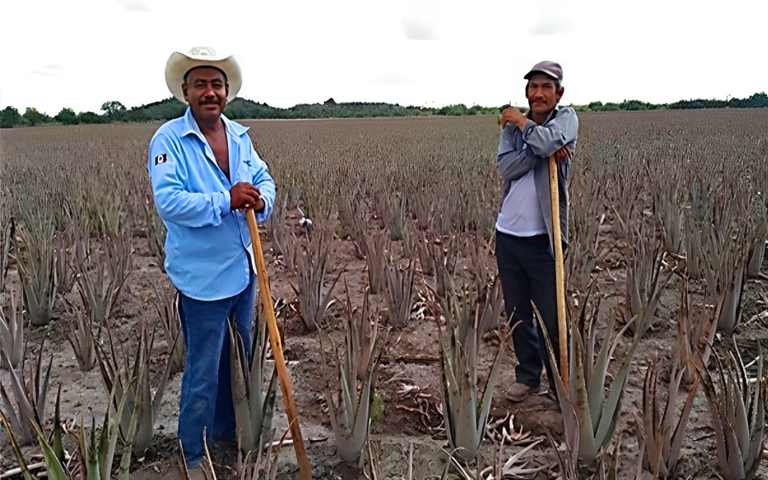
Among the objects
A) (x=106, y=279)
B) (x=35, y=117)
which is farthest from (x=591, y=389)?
(x=35, y=117)

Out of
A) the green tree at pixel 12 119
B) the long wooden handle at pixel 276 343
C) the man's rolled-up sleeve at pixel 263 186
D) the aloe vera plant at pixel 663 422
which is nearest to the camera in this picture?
the aloe vera plant at pixel 663 422

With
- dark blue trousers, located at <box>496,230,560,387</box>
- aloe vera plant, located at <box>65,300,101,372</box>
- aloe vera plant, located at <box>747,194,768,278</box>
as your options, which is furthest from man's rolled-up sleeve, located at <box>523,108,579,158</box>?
aloe vera plant, located at <box>65,300,101,372</box>

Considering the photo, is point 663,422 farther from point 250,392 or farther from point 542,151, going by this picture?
point 250,392

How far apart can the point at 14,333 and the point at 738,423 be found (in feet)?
10.7

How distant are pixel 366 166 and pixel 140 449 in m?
6.80

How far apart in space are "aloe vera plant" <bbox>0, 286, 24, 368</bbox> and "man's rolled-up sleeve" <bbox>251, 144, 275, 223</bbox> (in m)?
1.52

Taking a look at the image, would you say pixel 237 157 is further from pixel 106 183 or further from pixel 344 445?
pixel 106 183

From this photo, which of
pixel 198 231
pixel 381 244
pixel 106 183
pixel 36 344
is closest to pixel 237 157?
pixel 198 231

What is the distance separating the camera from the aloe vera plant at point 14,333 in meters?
2.72

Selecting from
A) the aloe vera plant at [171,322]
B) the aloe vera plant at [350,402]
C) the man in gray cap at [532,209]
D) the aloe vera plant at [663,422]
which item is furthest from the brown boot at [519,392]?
the aloe vera plant at [171,322]

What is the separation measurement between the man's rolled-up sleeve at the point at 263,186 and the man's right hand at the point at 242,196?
0.12 metres

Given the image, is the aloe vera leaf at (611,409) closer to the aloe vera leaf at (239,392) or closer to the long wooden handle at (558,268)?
the long wooden handle at (558,268)

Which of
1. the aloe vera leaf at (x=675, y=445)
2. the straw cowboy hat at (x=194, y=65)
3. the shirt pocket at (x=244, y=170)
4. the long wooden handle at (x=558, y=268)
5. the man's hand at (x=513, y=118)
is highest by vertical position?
the straw cowboy hat at (x=194, y=65)

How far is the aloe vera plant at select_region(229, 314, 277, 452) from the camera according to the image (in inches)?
79.7
